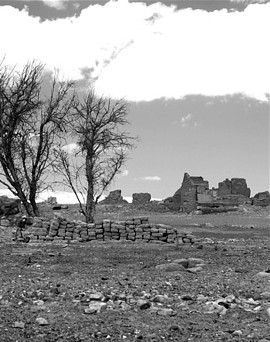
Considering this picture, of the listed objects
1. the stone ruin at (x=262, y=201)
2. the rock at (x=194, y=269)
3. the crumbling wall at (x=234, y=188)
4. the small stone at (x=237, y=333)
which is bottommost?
the small stone at (x=237, y=333)

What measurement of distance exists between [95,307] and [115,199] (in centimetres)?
4664

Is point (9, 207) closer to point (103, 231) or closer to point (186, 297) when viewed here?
point (103, 231)

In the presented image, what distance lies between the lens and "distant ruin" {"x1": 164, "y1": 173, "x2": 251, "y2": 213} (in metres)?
→ 46.8

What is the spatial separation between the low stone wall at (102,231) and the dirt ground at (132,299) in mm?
5293

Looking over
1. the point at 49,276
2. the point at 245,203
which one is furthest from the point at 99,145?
the point at 245,203

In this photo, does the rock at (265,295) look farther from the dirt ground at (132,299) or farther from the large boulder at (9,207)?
the large boulder at (9,207)

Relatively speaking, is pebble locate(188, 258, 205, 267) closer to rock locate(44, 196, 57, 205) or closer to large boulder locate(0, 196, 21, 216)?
large boulder locate(0, 196, 21, 216)

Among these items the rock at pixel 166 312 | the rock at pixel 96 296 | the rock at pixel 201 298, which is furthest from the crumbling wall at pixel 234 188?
the rock at pixel 166 312

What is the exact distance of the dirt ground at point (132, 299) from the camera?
5668mm

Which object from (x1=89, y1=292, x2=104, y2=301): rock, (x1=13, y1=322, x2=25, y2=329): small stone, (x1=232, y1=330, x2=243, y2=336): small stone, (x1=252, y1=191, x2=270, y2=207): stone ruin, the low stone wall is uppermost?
(x1=252, y1=191, x2=270, y2=207): stone ruin

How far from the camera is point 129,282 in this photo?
861 centimetres

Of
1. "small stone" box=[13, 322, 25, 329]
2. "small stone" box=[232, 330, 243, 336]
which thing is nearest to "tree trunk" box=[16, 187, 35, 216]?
"small stone" box=[13, 322, 25, 329]

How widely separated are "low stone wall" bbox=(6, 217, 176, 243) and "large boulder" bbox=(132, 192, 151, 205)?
111ft

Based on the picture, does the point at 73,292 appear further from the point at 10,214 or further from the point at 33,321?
the point at 10,214
